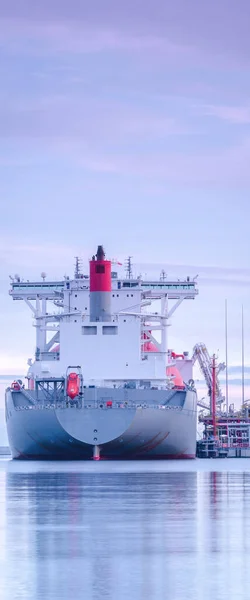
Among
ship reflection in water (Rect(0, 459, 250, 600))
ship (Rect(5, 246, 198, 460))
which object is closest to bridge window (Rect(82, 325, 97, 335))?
ship (Rect(5, 246, 198, 460))

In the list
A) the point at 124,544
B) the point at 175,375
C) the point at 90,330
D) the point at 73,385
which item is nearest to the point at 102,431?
the point at 73,385

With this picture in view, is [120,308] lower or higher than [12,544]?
higher

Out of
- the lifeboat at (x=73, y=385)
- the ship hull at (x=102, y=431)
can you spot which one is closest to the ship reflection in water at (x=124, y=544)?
the ship hull at (x=102, y=431)

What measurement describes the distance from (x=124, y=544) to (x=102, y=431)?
5373 cm

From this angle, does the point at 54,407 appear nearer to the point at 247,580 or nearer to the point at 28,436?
the point at 28,436

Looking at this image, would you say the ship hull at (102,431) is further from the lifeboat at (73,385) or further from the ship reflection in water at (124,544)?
the ship reflection in water at (124,544)

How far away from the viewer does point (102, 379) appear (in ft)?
283

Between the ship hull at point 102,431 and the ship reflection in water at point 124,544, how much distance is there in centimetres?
3298

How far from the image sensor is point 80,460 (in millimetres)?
82312

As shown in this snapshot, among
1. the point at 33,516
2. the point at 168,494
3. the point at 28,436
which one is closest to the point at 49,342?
the point at 28,436

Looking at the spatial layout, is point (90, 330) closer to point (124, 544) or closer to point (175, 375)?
point (175, 375)

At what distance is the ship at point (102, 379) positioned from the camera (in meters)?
78.4

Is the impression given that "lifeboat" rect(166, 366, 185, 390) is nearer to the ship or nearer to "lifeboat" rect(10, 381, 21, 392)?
the ship

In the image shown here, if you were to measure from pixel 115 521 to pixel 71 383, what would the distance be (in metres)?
51.6
